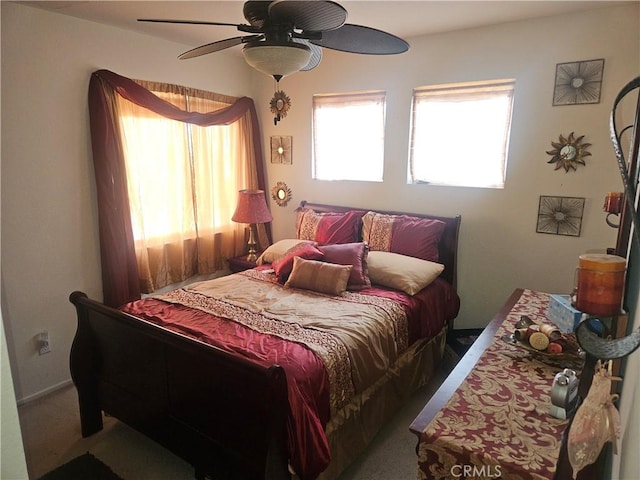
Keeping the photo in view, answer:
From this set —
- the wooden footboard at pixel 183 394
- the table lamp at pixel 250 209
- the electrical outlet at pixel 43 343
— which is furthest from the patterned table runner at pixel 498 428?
the electrical outlet at pixel 43 343

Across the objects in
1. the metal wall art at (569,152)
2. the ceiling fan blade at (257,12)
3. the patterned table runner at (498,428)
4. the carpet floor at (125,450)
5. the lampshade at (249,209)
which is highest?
the ceiling fan blade at (257,12)

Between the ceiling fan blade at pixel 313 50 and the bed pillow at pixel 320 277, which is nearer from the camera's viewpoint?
the ceiling fan blade at pixel 313 50

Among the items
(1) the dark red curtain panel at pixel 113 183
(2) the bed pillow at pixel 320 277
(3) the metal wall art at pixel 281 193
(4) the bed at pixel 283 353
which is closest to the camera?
(4) the bed at pixel 283 353

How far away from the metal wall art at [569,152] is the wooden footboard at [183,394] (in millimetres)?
2401

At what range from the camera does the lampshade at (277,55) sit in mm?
1566

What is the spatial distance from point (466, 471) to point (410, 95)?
283cm

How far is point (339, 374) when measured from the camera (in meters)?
1.94

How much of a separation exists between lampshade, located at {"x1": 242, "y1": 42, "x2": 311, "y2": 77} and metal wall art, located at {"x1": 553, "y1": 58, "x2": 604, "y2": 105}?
6.40 ft

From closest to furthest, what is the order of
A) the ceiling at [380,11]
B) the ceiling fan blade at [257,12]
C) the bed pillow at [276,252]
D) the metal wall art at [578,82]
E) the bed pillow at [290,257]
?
1. the ceiling fan blade at [257,12]
2. the ceiling at [380,11]
3. the metal wall art at [578,82]
4. the bed pillow at [290,257]
5. the bed pillow at [276,252]

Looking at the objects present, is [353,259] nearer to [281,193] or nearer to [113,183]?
[281,193]

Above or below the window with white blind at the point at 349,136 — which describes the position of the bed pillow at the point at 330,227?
below

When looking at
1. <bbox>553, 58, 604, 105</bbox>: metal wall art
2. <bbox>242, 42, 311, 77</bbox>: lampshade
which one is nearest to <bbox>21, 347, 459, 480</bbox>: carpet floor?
<bbox>242, 42, 311, 77</bbox>: lampshade

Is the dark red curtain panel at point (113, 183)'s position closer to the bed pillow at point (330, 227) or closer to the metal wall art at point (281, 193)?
the metal wall art at point (281, 193)

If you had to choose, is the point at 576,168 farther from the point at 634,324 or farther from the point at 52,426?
the point at 52,426
